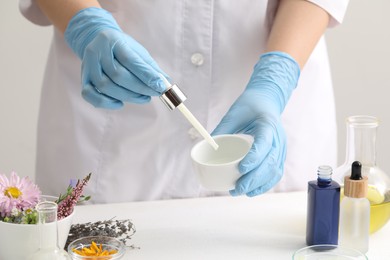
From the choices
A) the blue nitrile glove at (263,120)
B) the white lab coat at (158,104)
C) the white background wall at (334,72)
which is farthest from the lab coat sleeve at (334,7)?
the white background wall at (334,72)

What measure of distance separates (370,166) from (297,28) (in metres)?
0.35

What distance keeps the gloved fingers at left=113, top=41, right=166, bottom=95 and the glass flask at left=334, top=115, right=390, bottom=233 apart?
349mm

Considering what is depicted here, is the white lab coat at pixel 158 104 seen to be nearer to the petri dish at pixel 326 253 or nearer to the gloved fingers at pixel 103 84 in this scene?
the gloved fingers at pixel 103 84

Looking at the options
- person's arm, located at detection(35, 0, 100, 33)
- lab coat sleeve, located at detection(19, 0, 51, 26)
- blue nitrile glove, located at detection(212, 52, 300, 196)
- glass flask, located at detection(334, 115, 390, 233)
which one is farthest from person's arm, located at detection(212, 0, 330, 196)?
lab coat sleeve, located at detection(19, 0, 51, 26)

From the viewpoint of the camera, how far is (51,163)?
1.55m

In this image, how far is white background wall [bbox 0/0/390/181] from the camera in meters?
2.36

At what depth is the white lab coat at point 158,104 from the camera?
1.50 meters

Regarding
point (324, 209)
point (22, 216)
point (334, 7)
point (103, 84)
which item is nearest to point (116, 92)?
point (103, 84)

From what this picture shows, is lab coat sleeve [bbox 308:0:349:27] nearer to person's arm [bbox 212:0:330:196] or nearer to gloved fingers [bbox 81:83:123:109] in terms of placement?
person's arm [bbox 212:0:330:196]

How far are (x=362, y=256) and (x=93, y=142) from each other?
26.0 inches

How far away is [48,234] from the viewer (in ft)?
3.39

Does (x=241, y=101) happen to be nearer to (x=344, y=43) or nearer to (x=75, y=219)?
(x=75, y=219)

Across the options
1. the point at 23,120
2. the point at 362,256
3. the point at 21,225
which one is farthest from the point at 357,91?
the point at 21,225

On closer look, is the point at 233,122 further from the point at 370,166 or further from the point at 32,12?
the point at 32,12
